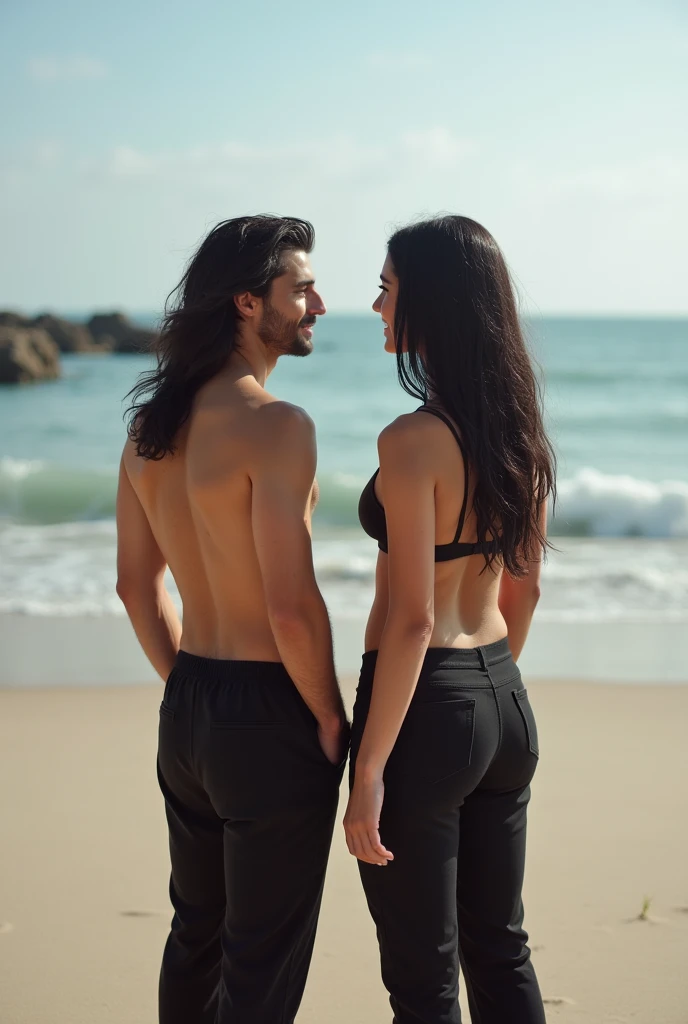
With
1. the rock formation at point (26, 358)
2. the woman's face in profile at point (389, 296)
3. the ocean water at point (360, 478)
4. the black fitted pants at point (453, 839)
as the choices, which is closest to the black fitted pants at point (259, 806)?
the black fitted pants at point (453, 839)

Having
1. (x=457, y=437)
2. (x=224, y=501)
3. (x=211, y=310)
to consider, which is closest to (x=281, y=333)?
(x=211, y=310)

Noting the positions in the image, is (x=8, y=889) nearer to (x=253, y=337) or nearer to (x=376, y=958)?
(x=376, y=958)

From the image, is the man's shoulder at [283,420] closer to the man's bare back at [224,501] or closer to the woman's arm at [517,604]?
the man's bare back at [224,501]

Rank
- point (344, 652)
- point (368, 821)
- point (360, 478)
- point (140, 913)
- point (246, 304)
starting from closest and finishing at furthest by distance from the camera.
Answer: point (368, 821)
point (246, 304)
point (140, 913)
point (344, 652)
point (360, 478)

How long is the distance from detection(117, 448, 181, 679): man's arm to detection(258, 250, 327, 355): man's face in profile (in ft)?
1.62

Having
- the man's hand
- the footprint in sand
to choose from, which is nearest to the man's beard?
the man's hand

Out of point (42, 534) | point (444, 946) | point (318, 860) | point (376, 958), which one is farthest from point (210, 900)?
point (42, 534)

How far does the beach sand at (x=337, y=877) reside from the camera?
2.93 meters

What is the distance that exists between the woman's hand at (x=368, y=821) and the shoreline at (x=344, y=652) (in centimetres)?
400

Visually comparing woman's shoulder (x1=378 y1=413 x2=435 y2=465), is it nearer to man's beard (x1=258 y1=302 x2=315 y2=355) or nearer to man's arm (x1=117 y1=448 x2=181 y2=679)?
man's beard (x1=258 y1=302 x2=315 y2=355)

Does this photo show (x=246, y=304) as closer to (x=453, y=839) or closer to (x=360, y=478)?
(x=453, y=839)

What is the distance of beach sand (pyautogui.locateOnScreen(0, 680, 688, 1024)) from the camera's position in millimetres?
2932

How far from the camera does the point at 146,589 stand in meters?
2.52

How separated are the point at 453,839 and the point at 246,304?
120cm
